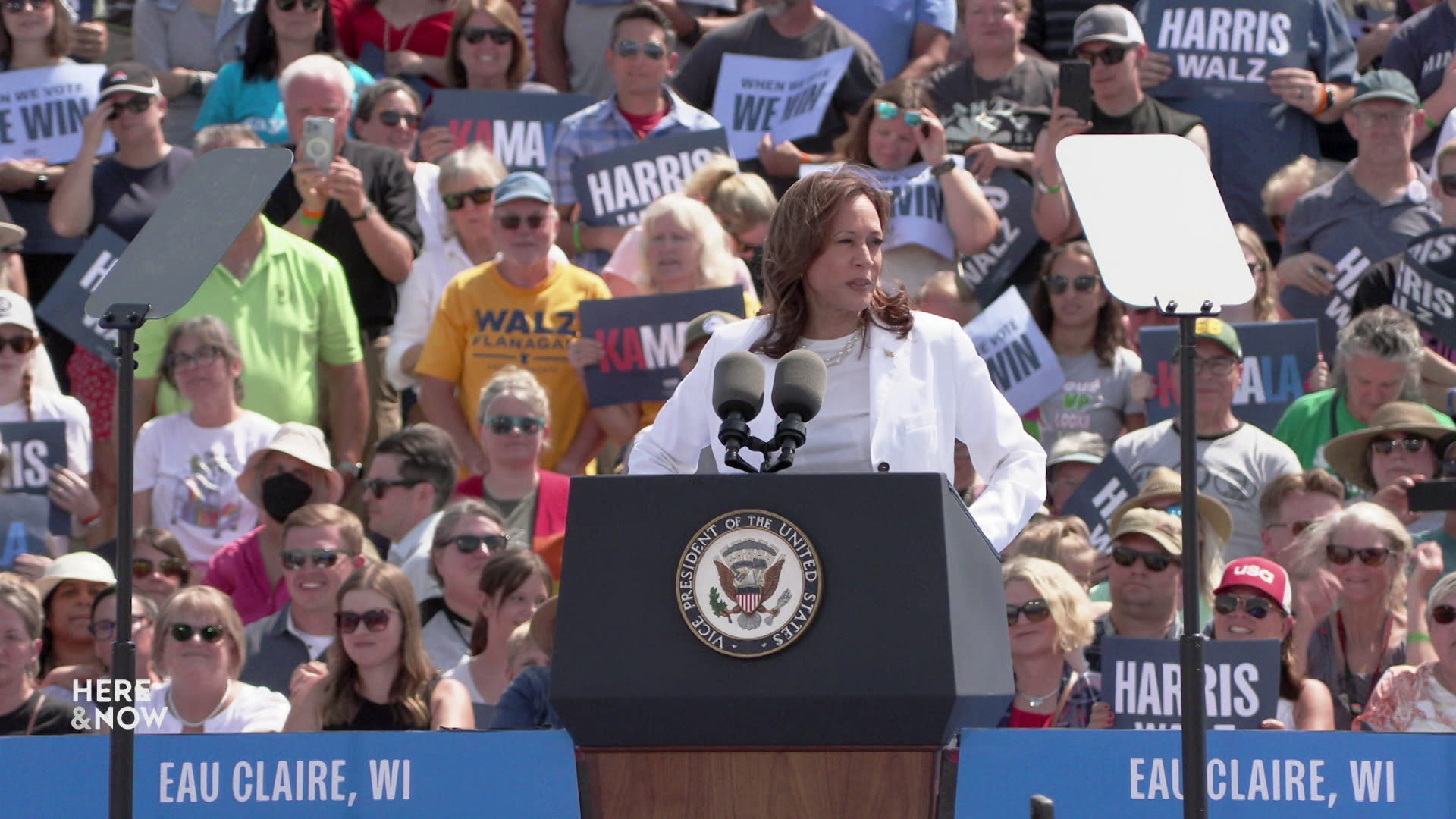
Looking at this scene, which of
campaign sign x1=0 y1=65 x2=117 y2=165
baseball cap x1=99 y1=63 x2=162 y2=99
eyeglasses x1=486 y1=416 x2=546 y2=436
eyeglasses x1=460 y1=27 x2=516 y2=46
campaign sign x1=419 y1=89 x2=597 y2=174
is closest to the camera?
eyeglasses x1=486 y1=416 x2=546 y2=436

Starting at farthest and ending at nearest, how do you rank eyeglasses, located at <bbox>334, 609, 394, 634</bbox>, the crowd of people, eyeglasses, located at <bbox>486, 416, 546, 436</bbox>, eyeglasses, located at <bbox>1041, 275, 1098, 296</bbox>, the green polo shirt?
eyeglasses, located at <bbox>1041, 275, 1098, 296</bbox>, the green polo shirt, eyeglasses, located at <bbox>486, 416, 546, 436</bbox>, eyeglasses, located at <bbox>334, 609, 394, 634</bbox>, the crowd of people

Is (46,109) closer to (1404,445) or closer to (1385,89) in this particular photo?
(1385,89)

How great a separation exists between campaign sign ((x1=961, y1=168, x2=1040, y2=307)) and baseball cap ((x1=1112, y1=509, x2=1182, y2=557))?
2724 mm

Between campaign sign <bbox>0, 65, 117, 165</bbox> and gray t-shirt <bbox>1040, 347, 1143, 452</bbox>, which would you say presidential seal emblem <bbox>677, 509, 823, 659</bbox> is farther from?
campaign sign <bbox>0, 65, 117, 165</bbox>

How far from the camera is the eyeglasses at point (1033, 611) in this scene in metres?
6.40

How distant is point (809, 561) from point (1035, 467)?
911 millimetres

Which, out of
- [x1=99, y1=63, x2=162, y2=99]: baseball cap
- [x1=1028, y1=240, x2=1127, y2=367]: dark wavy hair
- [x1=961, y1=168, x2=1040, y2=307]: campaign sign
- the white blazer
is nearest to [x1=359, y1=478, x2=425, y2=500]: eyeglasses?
[x1=99, y1=63, x2=162, y2=99]: baseball cap

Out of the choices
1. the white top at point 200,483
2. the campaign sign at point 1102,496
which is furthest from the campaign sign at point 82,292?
the campaign sign at point 1102,496

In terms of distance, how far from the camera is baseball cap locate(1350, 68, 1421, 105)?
913cm

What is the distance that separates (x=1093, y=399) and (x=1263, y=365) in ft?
2.29

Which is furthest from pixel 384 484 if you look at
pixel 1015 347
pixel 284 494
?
pixel 1015 347

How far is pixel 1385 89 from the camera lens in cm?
915

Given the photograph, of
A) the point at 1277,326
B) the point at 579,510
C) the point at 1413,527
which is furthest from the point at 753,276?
the point at 579,510

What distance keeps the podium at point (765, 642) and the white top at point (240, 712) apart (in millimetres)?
3262
